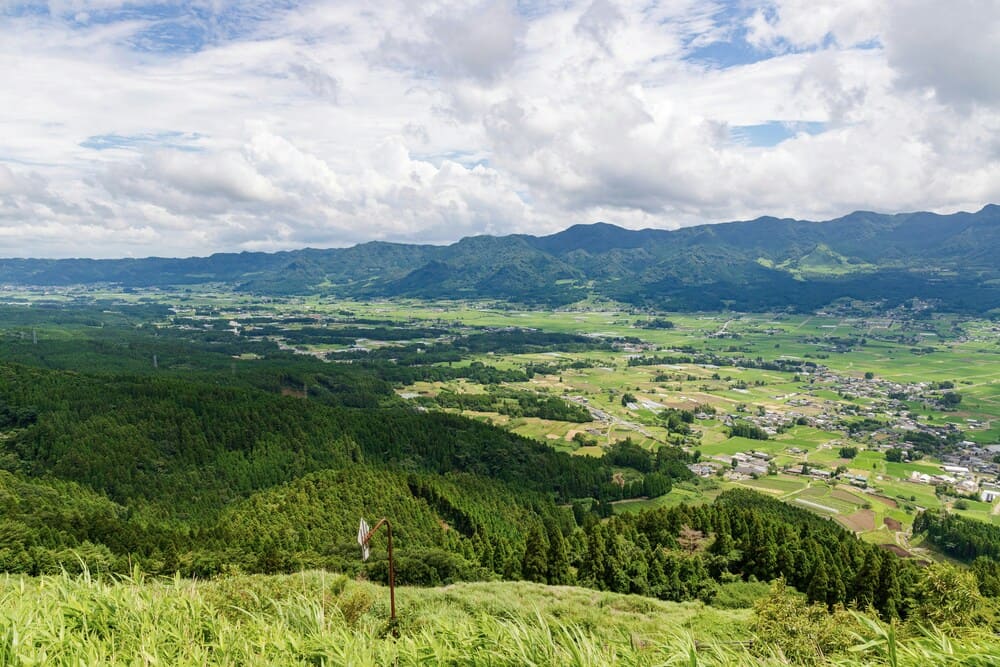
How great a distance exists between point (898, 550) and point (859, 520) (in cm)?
847

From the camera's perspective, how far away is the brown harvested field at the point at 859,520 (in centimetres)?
5678

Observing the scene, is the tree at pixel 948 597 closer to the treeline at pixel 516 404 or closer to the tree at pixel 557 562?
the tree at pixel 557 562

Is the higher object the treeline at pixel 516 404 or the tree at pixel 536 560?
the tree at pixel 536 560

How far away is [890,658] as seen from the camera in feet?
19.7

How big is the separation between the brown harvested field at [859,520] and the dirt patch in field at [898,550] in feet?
12.1

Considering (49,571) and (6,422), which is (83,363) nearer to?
(6,422)

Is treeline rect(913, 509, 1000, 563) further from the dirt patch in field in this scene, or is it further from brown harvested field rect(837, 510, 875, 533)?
the dirt patch in field

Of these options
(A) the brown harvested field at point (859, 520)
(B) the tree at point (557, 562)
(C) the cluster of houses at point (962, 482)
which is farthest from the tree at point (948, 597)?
(C) the cluster of houses at point (962, 482)

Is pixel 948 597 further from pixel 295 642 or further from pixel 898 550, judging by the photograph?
pixel 295 642


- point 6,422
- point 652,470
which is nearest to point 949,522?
point 652,470

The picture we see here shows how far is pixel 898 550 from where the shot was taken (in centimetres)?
5069

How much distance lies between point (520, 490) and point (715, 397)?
6466cm

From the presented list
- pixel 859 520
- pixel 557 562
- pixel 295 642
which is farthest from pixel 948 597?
pixel 859 520

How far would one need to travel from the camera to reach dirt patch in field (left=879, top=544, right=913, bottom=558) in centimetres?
4931
